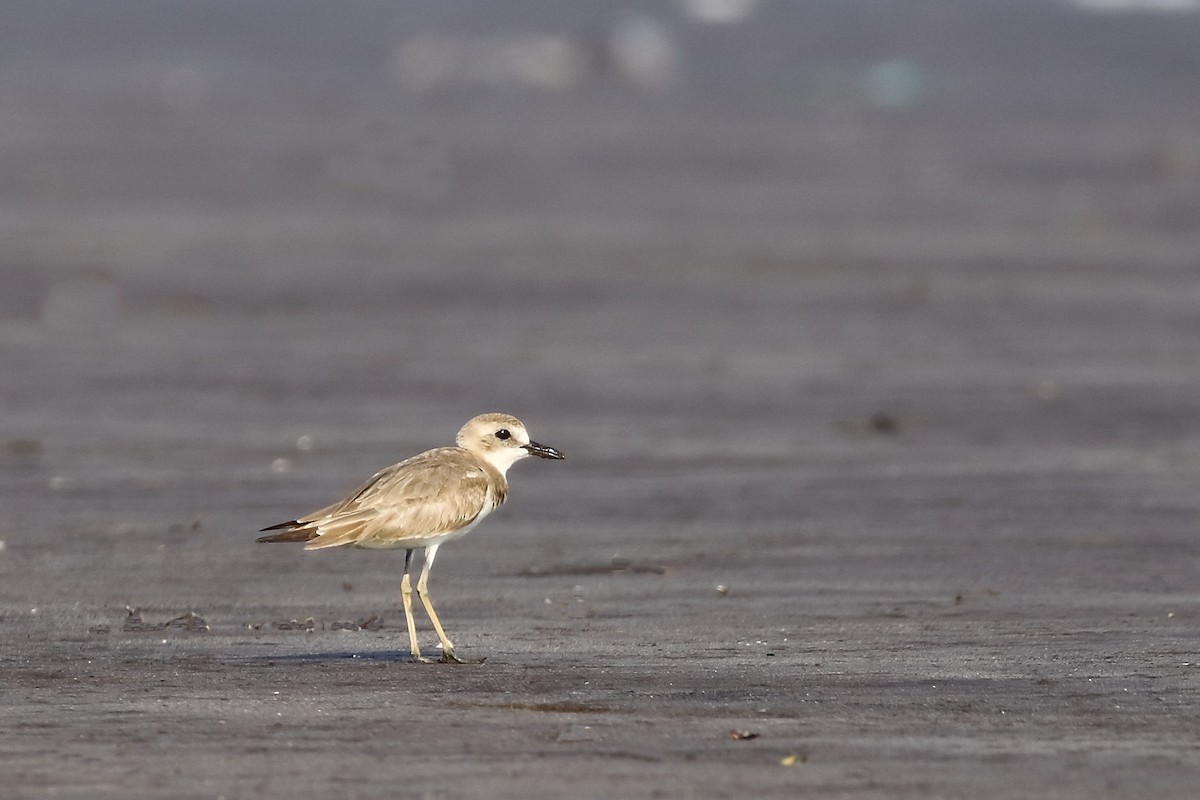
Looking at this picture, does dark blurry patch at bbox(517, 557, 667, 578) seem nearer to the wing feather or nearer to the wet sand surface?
the wet sand surface

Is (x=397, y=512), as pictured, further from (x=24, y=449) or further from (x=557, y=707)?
(x=24, y=449)

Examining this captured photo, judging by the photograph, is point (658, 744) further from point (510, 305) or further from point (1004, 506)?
point (510, 305)

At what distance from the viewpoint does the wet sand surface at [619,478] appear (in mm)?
6949

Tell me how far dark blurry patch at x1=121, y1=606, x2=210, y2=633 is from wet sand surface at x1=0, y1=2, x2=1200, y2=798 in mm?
37

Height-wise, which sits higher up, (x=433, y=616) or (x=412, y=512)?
(x=412, y=512)

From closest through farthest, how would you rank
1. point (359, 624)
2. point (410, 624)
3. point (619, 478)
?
point (410, 624) < point (359, 624) < point (619, 478)

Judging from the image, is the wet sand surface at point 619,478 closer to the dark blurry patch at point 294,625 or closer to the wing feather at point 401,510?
the dark blurry patch at point 294,625

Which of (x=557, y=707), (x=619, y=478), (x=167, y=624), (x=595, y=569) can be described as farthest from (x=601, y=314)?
(x=557, y=707)

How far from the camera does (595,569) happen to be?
10312mm

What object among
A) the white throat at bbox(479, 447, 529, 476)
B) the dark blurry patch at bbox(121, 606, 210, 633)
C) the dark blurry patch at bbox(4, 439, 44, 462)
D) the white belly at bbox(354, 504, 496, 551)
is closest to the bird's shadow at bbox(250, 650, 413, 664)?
the white belly at bbox(354, 504, 496, 551)

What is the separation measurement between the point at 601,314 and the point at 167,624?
11.4 metres

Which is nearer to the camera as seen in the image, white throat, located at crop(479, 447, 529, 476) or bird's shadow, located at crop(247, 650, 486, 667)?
bird's shadow, located at crop(247, 650, 486, 667)

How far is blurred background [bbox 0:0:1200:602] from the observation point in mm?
12422

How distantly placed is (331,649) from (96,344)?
33.4 feet
